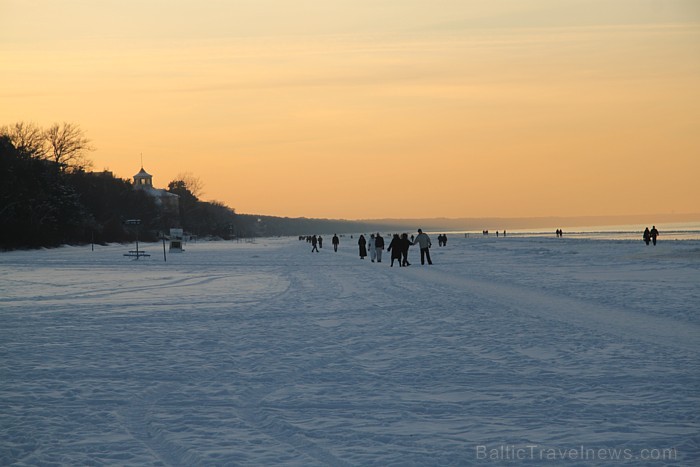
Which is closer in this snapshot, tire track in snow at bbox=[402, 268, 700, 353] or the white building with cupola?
tire track in snow at bbox=[402, 268, 700, 353]

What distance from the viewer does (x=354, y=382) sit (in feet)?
27.3

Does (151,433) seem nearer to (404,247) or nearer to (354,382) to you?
(354,382)

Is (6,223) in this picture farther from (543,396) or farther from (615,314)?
(543,396)

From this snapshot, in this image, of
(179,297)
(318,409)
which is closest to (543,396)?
(318,409)

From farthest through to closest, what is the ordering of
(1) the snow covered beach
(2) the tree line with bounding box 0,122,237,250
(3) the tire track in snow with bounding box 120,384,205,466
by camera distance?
(2) the tree line with bounding box 0,122,237,250 < (1) the snow covered beach < (3) the tire track in snow with bounding box 120,384,205,466

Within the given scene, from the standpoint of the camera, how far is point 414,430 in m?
6.28

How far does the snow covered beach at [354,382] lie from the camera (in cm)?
580

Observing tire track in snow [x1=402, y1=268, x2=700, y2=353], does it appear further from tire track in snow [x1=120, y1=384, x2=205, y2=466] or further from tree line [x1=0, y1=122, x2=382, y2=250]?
tree line [x1=0, y1=122, x2=382, y2=250]

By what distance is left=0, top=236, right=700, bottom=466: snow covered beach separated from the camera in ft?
19.0

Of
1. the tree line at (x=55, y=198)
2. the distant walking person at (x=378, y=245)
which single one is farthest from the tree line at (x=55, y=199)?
the distant walking person at (x=378, y=245)

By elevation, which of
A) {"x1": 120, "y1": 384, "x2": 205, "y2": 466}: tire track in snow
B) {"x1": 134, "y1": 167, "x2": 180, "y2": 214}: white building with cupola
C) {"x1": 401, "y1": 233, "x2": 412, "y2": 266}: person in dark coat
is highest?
{"x1": 134, "y1": 167, "x2": 180, "y2": 214}: white building with cupola

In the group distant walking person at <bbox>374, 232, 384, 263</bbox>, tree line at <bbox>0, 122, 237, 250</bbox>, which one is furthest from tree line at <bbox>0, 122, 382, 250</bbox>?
distant walking person at <bbox>374, 232, 384, 263</bbox>

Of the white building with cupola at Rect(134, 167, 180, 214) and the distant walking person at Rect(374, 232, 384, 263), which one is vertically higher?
the white building with cupola at Rect(134, 167, 180, 214)

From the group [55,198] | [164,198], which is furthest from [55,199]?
[164,198]
